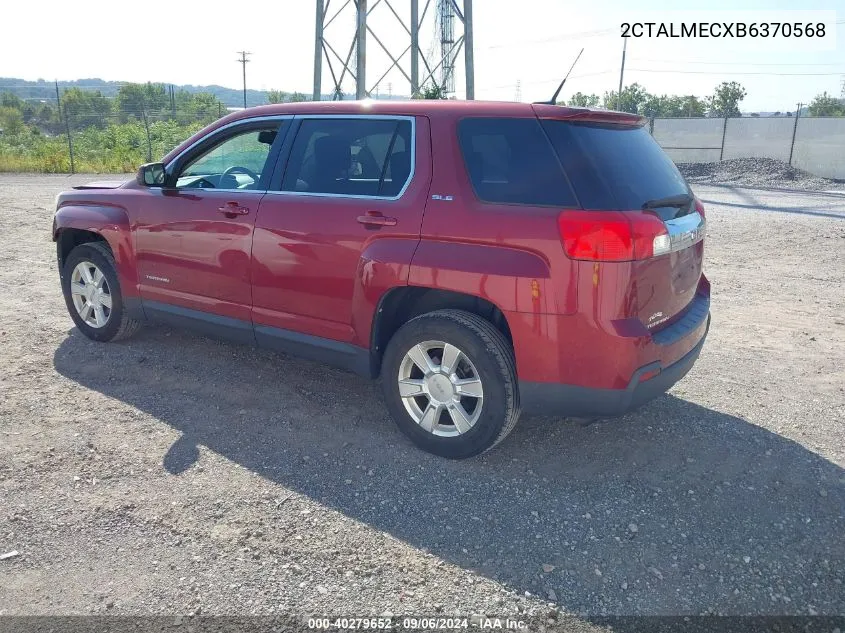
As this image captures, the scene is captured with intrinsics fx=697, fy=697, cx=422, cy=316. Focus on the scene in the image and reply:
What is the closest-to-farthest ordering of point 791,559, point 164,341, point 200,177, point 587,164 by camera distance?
point 791,559, point 587,164, point 200,177, point 164,341

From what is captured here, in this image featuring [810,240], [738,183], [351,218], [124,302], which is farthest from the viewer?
[738,183]

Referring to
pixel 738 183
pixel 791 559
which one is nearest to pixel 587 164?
pixel 791 559

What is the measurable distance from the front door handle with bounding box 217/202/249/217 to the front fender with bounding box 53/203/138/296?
106 centimetres

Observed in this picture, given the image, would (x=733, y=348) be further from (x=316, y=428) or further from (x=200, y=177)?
(x=200, y=177)

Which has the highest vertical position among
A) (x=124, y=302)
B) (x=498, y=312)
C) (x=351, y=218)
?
(x=351, y=218)

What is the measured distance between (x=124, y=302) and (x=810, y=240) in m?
9.46

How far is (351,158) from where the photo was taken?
4082 mm

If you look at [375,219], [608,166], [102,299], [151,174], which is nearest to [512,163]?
[608,166]

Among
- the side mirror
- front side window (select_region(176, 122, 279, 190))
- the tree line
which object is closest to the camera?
front side window (select_region(176, 122, 279, 190))

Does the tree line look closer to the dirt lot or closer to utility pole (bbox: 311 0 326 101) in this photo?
utility pole (bbox: 311 0 326 101)

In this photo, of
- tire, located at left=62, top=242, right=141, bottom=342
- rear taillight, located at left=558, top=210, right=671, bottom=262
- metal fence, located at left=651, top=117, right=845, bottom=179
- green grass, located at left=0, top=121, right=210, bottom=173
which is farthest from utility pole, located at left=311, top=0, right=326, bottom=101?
rear taillight, located at left=558, top=210, right=671, bottom=262

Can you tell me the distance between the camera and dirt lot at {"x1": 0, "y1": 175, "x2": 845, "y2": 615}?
2.74 metres

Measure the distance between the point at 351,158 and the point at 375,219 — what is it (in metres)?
0.53

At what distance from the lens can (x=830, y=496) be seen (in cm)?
344
